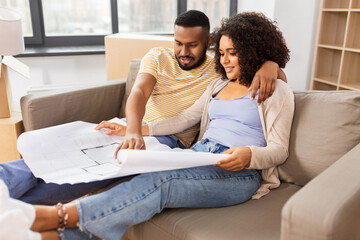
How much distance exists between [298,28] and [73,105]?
91.4 inches

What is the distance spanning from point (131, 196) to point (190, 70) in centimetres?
70

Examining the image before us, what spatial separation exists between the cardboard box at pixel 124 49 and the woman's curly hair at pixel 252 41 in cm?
79

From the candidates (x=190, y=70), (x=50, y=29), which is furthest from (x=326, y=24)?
(x=50, y=29)

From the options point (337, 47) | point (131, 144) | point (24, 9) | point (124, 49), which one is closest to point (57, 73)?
point (24, 9)

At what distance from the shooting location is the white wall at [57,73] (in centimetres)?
242

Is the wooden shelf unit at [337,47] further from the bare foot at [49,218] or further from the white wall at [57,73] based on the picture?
the bare foot at [49,218]

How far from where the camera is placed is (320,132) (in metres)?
1.18

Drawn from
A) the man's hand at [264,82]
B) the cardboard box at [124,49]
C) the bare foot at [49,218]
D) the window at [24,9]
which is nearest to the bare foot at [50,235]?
the bare foot at [49,218]

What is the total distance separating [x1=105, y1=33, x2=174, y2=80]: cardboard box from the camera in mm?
2035

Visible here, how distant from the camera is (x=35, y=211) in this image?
2.83 feet

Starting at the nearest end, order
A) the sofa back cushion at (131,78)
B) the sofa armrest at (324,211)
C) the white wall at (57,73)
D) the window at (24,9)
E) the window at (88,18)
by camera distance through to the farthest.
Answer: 1. the sofa armrest at (324,211)
2. the sofa back cushion at (131,78)
3. the white wall at (57,73)
4. the window at (24,9)
5. the window at (88,18)

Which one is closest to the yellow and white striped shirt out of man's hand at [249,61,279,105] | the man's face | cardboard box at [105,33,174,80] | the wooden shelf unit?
the man's face

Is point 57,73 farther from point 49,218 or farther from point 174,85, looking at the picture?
point 49,218

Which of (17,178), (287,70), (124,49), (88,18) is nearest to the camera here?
(17,178)
